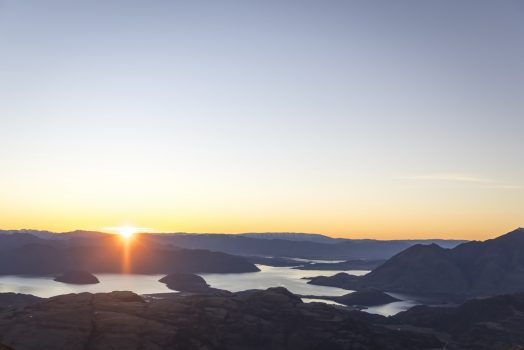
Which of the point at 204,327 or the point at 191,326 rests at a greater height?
the point at 191,326

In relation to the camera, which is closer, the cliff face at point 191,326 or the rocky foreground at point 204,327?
the cliff face at point 191,326

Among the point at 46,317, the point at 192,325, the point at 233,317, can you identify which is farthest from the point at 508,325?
the point at 46,317

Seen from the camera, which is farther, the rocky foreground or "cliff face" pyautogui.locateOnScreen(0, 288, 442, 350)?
the rocky foreground

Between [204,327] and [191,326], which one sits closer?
[191,326]
